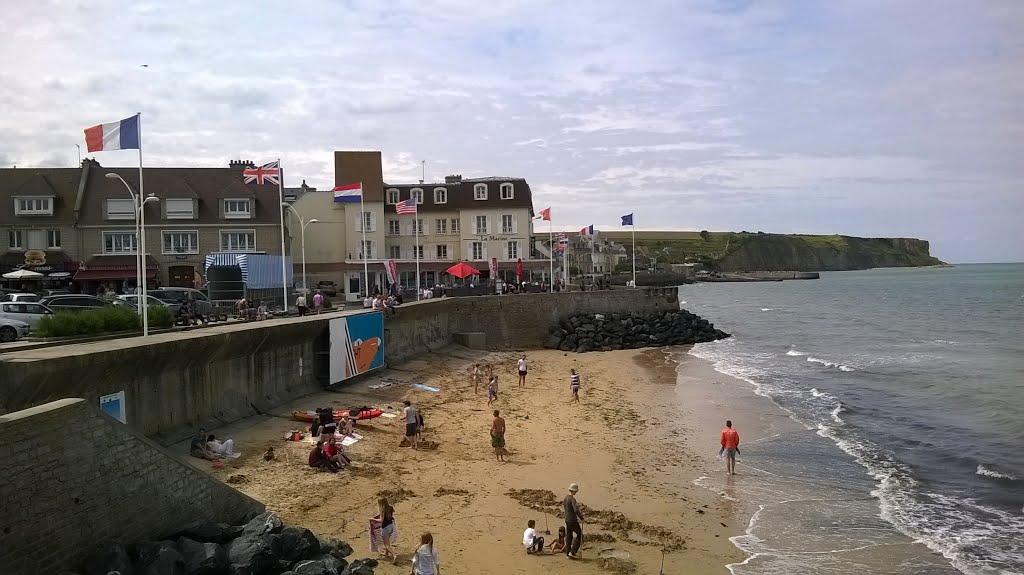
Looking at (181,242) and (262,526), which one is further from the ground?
(181,242)

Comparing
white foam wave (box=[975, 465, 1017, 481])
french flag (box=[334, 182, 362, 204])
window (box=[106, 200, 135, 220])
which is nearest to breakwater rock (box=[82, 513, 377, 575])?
white foam wave (box=[975, 465, 1017, 481])

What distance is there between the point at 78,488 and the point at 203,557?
1.74m

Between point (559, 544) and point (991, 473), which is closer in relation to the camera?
point (559, 544)

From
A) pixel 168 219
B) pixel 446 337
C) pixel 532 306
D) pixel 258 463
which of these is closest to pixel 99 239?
pixel 168 219

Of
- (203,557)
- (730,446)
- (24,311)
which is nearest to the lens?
(203,557)

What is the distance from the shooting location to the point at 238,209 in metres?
50.3

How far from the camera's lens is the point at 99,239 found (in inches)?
1874

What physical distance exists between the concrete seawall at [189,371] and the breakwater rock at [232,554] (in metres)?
4.11

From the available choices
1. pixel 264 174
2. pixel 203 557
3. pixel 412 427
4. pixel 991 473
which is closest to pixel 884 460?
pixel 991 473

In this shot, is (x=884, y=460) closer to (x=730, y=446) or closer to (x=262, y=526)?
(x=730, y=446)

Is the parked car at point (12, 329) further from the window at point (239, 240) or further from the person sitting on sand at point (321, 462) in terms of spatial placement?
the window at point (239, 240)

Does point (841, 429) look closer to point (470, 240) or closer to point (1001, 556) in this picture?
point (1001, 556)

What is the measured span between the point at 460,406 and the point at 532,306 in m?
20.9

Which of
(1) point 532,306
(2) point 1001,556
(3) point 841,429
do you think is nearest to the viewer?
(2) point 1001,556
